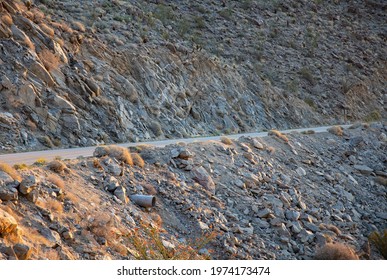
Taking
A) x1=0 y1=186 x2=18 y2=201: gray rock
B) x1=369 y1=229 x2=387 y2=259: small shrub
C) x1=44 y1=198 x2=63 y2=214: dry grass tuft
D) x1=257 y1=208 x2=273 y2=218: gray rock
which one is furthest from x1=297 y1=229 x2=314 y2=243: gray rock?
x1=0 y1=186 x2=18 y2=201: gray rock

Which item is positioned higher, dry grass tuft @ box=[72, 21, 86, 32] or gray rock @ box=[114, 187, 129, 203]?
gray rock @ box=[114, 187, 129, 203]

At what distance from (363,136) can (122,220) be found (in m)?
20.6

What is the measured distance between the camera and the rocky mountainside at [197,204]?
1125 centimetres

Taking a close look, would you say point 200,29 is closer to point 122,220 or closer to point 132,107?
point 132,107

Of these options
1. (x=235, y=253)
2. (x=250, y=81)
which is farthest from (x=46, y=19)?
(x=235, y=253)

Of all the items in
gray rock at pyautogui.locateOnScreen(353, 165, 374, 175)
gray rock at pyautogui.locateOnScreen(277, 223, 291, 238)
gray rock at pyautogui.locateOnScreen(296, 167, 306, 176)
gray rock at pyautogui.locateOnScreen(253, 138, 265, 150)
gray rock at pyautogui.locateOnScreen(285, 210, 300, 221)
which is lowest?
gray rock at pyautogui.locateOnScreen(353, 165, 374, 175)

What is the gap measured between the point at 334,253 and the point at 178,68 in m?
19.4

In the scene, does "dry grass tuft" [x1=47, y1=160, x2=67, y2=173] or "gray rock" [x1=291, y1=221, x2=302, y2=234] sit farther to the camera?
"gray rock" [x1=291, y1=221, x2=302, y2=234]

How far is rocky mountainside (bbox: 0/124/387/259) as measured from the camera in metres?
11.2

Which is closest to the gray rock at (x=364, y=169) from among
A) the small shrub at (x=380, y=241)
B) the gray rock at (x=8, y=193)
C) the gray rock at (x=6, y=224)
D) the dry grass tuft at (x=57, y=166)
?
the small shrub at (x=380, y=241)

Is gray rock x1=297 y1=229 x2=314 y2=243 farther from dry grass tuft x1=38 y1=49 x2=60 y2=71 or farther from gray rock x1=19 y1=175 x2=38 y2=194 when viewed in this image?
dry grass tuft x1=38 y1=49 x2=60 y2=71

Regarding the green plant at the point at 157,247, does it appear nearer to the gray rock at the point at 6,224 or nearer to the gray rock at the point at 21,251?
the gray rock at the point at 21,251

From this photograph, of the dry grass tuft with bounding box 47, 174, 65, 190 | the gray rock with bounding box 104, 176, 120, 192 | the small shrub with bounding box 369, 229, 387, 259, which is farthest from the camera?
the small shrub with bounding box 369, 229, 387, 259

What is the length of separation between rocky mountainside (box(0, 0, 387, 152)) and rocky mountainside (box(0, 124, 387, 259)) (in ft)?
19.1
